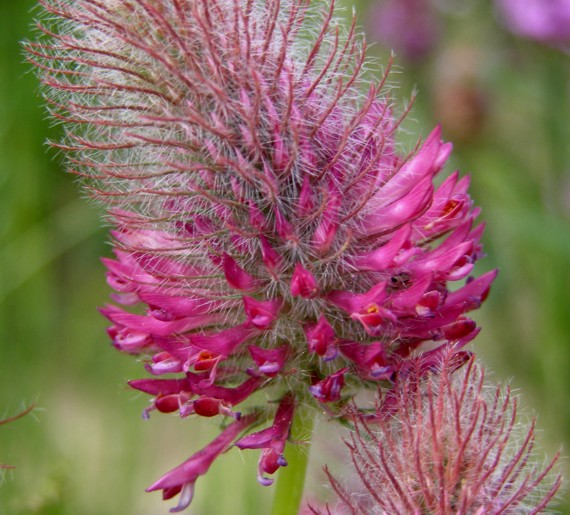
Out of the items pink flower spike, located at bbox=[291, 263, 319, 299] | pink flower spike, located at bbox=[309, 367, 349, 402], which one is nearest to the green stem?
pink flower spike, located at bbox=[309, 367, 349, 402]

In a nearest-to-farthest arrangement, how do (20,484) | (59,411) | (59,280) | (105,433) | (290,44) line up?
(290,44) → (20,484) → (105,433) → (59,411) → (59,280)

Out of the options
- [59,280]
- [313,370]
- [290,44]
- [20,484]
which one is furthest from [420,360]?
[59,280]

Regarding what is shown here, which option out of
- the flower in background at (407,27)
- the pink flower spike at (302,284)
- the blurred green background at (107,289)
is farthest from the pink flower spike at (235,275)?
the flower in background at (407,27)

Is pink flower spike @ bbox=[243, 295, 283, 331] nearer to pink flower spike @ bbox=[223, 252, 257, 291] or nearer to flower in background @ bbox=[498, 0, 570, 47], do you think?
pink flower spike @ bbox=[223, 252, 257, 291]

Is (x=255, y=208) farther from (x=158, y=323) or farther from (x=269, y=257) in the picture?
(x=158, y=323)

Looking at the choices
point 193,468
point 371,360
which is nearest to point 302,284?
point 371,360

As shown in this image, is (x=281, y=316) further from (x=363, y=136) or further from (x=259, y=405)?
(x=363, y=136)
